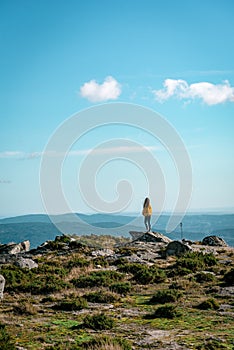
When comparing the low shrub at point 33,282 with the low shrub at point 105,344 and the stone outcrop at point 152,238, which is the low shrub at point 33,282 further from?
the stone outcrop at point 152,238

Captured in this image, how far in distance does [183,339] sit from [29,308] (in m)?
5.53

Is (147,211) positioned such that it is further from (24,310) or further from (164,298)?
(24,310)

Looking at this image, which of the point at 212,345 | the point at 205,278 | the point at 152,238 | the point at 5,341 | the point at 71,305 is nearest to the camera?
the point at 212,345

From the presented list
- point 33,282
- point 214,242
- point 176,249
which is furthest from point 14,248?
point 214,242

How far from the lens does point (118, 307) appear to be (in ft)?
46.6

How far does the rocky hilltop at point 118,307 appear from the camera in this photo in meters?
10.1

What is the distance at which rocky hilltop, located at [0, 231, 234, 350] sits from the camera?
10094 mm

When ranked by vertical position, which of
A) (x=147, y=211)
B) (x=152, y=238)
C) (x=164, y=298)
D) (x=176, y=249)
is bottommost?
(x=164, y=298)

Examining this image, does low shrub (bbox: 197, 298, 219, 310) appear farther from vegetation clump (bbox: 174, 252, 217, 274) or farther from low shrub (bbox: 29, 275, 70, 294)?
vegetation clump (bbox: 174, 252, 217, 274)

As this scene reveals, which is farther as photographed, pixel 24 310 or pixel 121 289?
pixel 121 289

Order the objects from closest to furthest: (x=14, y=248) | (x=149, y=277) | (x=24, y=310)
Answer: (x=24, y=310) < (x=149, y=277) < (x=14, y=248)

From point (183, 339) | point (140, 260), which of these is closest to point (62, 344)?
point (183, 339)

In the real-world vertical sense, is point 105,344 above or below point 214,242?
above

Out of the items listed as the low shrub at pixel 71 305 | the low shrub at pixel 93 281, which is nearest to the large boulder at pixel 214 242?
the low shrub at pixel 93 281
